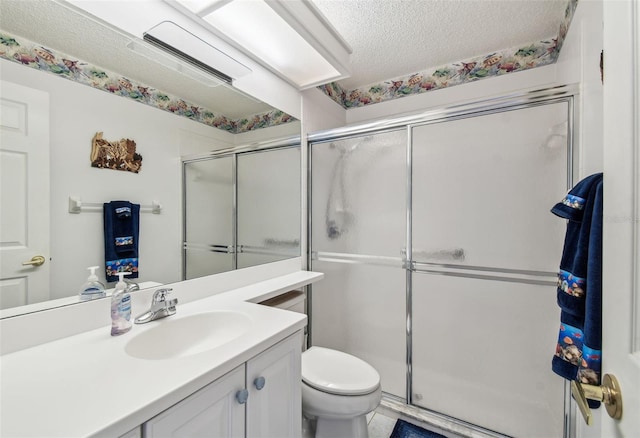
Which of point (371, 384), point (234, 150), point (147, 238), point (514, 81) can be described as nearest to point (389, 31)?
point (514, 81)

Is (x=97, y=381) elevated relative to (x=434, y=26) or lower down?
lower down

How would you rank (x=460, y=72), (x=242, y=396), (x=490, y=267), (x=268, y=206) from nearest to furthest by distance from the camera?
(x=242, y=396)
(x=490, y=267)
(x=268, y=206)
(x=460, y=72)

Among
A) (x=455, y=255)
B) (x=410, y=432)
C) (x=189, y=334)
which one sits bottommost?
(x=410, y=432)

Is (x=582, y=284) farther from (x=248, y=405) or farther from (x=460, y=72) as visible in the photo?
(x=460, y=72)

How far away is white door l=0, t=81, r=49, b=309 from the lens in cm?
78

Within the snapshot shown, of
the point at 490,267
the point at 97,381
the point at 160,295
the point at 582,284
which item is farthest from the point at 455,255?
the point at 97,381

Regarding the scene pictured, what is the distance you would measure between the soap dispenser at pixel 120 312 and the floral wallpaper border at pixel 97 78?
2.47 feet

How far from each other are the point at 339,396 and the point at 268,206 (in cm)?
114

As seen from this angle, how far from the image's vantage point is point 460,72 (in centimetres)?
205

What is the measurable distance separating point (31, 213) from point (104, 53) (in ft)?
2.07

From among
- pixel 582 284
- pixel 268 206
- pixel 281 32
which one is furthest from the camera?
pixel 268 206

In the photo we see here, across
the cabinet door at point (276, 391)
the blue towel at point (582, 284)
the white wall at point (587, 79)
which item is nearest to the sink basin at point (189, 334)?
the cabinet door at point (276, 391)

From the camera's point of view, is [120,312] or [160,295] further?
[160,295]

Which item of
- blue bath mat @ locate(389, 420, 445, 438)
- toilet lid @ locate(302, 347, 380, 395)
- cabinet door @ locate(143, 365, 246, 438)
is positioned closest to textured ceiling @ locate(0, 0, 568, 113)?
cabinet door @ locate(143, 365, 246, 438)
